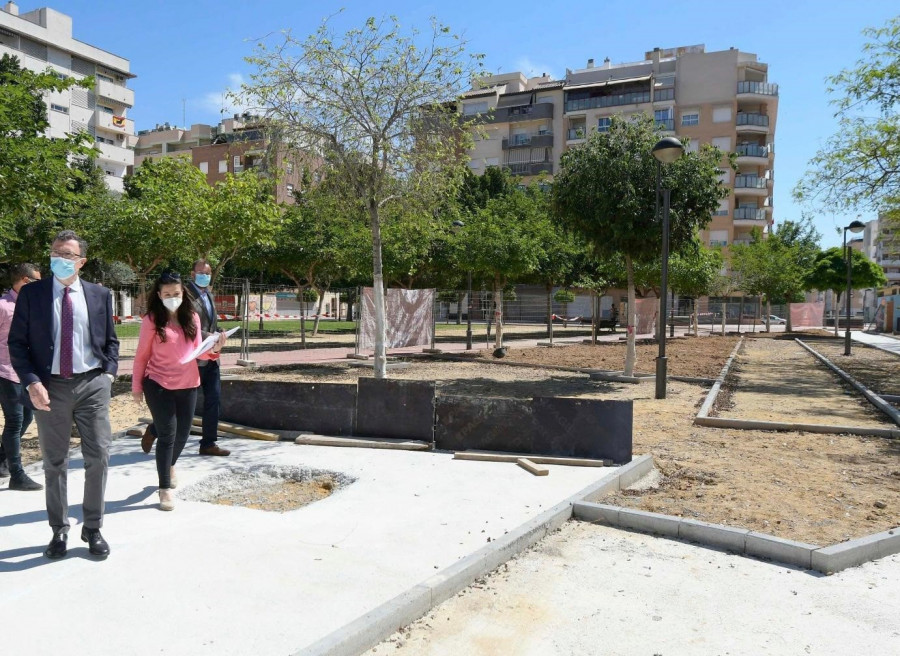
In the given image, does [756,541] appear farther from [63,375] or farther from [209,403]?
[209,403]

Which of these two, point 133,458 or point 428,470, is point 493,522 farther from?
point 133,458

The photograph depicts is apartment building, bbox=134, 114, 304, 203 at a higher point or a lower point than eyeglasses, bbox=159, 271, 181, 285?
higher

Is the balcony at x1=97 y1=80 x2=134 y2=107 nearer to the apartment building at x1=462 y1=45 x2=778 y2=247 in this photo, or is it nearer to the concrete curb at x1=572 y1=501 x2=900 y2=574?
the apartment building at x1=462 y1=45 x2=778 y2=247

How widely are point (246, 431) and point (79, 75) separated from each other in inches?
2364

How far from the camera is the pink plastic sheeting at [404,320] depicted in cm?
1738

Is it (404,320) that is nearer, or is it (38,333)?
(38,333)

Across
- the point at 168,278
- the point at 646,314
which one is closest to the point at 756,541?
the point at 168,278

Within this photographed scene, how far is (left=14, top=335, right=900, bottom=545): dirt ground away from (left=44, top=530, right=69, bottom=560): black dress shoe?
3185mm

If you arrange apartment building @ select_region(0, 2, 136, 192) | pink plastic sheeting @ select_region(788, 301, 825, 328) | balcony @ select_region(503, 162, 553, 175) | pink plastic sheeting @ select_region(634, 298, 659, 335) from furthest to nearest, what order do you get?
balcony @ select_region(503, 162, 553, 175) → apartment building @ select_region(0, 2, 136, 192) → pink plastic sheeting @ select_region(788, 301, 825, 328) → pink plastic sheeting @ select_region(634, 298, 659, 335)

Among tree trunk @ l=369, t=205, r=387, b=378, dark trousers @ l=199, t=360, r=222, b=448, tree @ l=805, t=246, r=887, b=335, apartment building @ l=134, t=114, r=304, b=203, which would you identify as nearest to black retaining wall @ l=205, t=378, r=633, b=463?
dark trousers @ l=199, t=360, r=222, b=448

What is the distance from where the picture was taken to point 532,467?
6.32 metres

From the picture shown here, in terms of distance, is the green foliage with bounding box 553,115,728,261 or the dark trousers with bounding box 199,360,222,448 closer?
the dark trousers with bounding box 199,360,222,448

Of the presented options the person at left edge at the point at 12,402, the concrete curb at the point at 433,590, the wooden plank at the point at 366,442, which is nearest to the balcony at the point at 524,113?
the wooden plank at the point at 366,442

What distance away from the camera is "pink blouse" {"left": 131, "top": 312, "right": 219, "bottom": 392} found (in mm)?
5129
